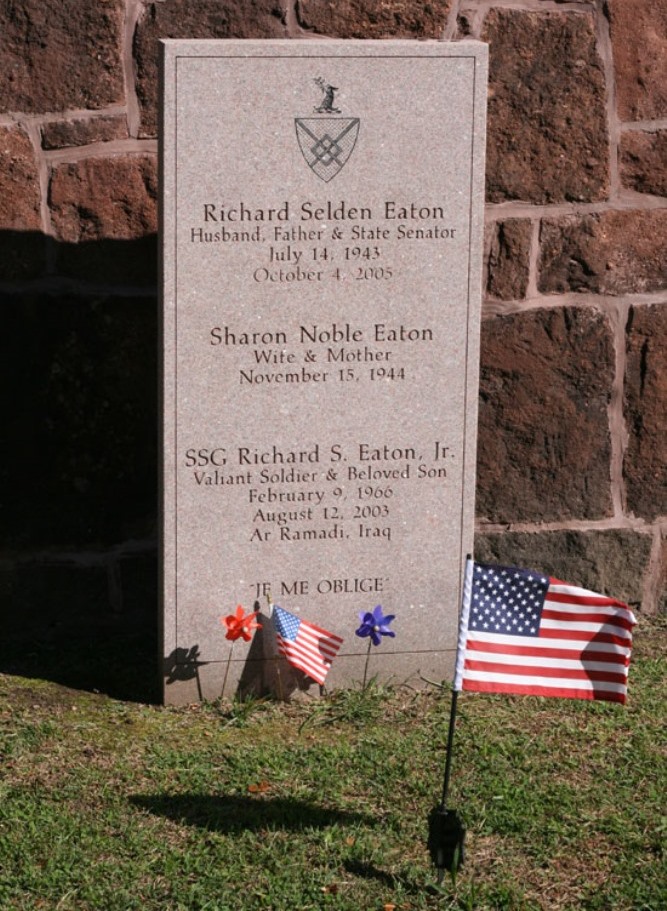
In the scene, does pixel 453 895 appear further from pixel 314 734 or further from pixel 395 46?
pixel 395 46

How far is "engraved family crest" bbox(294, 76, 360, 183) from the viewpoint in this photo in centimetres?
414

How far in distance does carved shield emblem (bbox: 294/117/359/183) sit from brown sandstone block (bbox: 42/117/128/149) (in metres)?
0.77

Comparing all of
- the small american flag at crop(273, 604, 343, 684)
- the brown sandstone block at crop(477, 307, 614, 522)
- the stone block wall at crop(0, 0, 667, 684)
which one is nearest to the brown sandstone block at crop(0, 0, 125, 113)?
the stone block wall at crop(0, 0, 667, 684)

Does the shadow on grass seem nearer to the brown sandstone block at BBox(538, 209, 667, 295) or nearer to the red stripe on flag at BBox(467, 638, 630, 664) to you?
the red stripe on flag at BBox(467, 638, 630, 664)

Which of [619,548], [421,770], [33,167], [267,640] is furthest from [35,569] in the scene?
[619,548]

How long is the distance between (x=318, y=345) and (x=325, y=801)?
1.28 metres

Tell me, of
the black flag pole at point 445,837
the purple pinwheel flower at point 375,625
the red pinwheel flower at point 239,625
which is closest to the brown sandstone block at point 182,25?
the red pinwheel flower at point 239,625

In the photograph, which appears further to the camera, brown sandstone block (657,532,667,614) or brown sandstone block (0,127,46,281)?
brown sandstone block (657,532,667,614)

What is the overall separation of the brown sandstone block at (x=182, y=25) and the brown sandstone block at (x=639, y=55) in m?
1.10

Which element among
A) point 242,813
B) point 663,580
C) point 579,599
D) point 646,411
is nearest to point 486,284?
point 646,411

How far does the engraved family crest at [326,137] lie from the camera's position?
414 centimetres

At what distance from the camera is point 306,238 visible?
4.21 m

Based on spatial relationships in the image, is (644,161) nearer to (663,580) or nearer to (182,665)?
(663,580)

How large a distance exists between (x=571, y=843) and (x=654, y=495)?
1.79 metres
